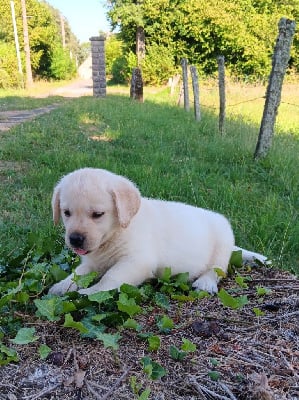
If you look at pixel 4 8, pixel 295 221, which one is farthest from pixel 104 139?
pixel 4 8

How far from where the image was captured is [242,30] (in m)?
36.2

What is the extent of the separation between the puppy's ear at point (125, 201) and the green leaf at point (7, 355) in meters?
0.98

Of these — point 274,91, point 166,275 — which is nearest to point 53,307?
point 166,275

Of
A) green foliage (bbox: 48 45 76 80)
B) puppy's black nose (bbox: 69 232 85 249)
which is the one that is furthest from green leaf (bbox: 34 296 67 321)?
green foliage (bbox: 48 45 76 80)

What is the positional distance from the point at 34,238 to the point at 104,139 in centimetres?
649

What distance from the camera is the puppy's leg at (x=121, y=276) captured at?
2737mm

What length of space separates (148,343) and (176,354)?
0.18 m

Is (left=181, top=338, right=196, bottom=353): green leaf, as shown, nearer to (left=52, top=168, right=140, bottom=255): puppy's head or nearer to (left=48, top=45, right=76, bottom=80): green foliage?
(left=52, top=168, right=140, bottom=255): puppy's head

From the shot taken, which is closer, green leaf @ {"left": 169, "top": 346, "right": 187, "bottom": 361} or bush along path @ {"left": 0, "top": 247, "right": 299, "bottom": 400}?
bush along path @ {"left": 0, "top": 247, "right": 299, "bottom": 400}

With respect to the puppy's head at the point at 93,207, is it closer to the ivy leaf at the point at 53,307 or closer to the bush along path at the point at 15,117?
the ivy leaf at the point at 53,307

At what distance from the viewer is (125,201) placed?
9.37 ft

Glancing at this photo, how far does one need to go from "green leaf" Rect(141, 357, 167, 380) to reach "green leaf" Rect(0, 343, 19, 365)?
574mm

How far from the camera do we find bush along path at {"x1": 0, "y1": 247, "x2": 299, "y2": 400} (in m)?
2.00

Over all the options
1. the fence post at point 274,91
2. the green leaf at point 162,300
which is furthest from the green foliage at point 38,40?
Result: the green leaf at point 162,300
